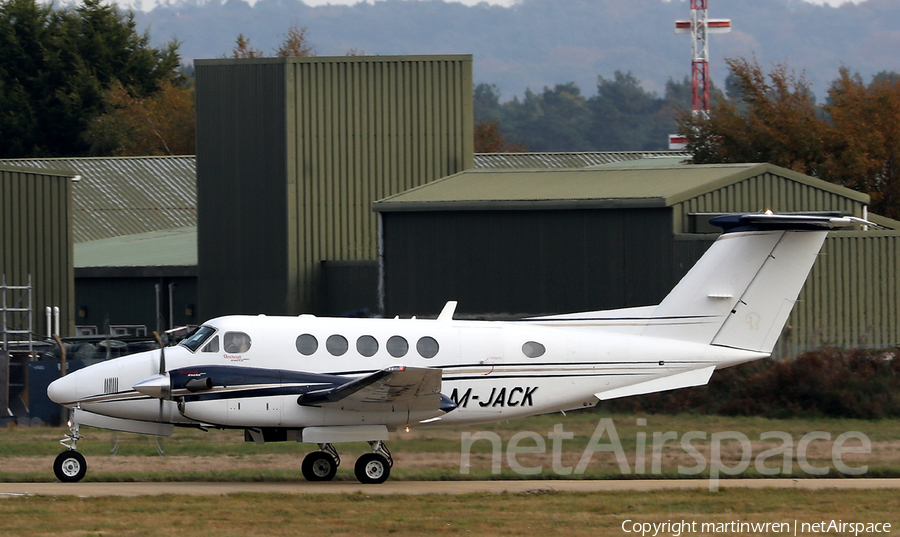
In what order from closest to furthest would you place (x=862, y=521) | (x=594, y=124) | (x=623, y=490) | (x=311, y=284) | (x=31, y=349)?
1. (x=862, y=521)
2. (x=623, y=490)
3. (x=31, y=349)
4. (x=311, y=284)
5. (x=594, y=124)

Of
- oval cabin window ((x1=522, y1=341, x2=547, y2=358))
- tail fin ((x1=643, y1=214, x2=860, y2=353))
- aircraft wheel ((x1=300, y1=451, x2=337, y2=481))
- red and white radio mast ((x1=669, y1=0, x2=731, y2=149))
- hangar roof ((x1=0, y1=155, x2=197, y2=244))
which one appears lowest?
aircraft wheel ((x1=300, y1=451, x2=337, y2=481))

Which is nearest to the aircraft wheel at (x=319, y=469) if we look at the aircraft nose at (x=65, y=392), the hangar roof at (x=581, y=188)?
the aircraft nose at (x=65, y=392)

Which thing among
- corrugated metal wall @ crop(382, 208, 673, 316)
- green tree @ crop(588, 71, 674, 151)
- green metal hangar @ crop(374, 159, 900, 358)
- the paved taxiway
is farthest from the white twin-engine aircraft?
green tree @ crop(588, 71, 674, 151)

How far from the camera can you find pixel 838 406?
72.2ft

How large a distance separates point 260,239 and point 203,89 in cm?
448

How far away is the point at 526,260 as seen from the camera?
27.0 m

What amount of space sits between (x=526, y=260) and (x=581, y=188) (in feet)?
7.60

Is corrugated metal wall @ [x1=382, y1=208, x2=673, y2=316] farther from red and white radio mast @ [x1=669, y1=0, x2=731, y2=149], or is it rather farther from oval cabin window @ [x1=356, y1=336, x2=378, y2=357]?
red and white radio mast @ [x1=669, y1=0, x2=731, y2=149]

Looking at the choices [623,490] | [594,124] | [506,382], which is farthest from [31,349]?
[594,124]

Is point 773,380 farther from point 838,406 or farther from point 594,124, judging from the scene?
point 594,124

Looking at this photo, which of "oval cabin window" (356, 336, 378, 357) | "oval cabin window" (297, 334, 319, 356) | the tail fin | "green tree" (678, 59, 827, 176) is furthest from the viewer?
"green tree" (678, 59, 827, 176)

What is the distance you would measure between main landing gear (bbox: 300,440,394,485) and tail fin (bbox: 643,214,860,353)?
13.7 feet

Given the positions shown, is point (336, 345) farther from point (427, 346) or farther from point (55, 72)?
point (55, 72)

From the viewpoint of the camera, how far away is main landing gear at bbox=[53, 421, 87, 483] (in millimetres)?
16188
